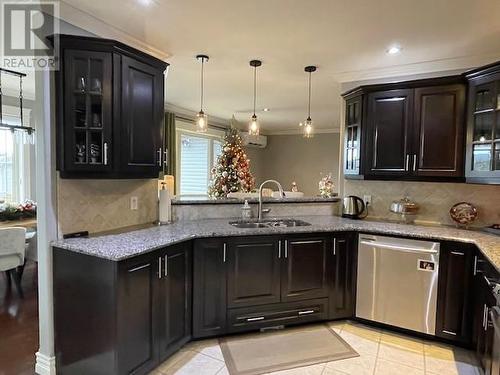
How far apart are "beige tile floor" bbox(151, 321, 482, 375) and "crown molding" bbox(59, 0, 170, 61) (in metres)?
2.61

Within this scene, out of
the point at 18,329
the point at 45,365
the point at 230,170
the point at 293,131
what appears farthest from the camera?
the point at 293,131

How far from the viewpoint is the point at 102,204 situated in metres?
2.65

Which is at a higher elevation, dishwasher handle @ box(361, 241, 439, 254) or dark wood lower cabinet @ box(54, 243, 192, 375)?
dishwasher handle @ box(361, 241, 439, 254)

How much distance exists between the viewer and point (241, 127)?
8.61 meters

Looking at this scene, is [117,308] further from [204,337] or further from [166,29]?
[166,29]

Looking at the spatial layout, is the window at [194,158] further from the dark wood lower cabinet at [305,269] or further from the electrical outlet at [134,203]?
the dark wood lower cabinet at [305,269]

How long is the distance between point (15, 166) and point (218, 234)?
4.57 metres

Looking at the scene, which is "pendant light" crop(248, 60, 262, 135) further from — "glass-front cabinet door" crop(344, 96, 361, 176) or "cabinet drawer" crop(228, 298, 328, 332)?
"cabinet drawer" crop(228, 298, 328, 332)

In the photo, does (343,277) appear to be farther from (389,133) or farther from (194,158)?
(194,158)

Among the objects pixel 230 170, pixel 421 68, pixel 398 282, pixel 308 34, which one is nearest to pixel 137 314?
pixel 398 282

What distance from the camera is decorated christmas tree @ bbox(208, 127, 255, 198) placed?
6.13 metres

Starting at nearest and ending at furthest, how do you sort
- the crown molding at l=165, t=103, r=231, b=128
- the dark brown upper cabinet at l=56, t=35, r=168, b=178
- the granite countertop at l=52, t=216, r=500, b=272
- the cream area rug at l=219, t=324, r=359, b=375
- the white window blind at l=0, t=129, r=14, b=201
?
the granite countertop at l=52, t=216, r=500, b=272 → the dark brown upper cabinet at l=56, t=35, r=168, b=178 → the cream area rug at l=219, t=324, r=359, b=375 → the white window blind at l=0, t=129, r=14, b=201 → the crown molding at l=165, t=103, r=231, b=128

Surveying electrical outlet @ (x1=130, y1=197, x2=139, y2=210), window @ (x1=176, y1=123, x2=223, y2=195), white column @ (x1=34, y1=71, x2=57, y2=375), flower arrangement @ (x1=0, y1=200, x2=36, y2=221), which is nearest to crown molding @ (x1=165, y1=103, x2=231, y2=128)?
window @ (x1=176, y1=123, x2=223, y2=195)

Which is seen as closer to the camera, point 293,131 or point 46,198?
point 46,198
